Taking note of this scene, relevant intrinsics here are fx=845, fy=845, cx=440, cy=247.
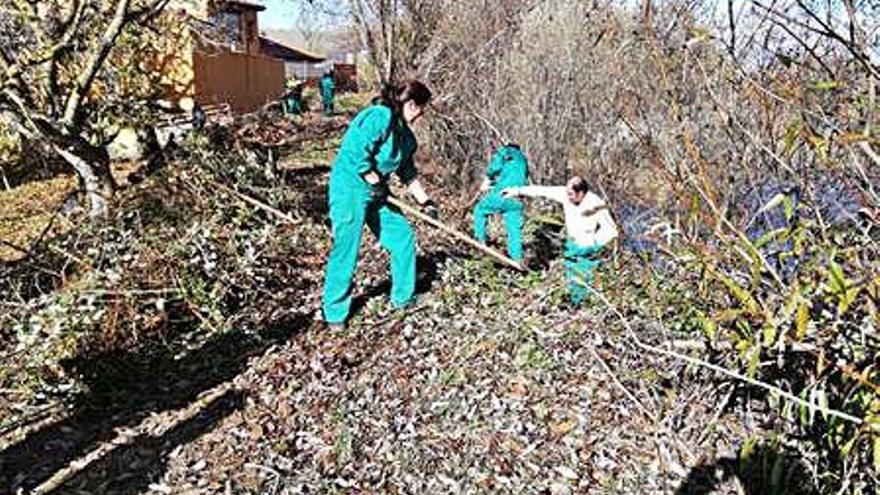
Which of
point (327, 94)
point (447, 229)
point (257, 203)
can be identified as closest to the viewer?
point (447, 229)

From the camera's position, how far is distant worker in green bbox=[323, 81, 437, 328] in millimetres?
5426

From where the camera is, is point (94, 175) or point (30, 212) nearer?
point (94, 175)

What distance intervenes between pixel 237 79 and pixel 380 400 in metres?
20.2

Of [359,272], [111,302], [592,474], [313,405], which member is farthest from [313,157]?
[592,474]

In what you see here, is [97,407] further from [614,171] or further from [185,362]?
[614,171]

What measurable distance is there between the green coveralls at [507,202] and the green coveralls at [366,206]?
190 cm

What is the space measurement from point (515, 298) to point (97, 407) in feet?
9.67

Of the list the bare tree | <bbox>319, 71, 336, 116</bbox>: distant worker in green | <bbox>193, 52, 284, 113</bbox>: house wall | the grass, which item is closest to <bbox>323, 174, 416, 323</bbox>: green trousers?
the bare tree

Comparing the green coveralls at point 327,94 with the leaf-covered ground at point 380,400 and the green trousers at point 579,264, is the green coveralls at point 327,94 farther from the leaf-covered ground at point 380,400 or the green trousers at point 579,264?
the green trousers at point 579,264

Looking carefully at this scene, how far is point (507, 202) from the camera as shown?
778 centimetres

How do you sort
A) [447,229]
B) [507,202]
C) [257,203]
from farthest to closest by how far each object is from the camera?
[257,203] → [507,202] → [447,229]

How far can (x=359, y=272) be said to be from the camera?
23.5 feet

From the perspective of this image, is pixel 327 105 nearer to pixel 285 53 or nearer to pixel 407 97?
pixel 407 97

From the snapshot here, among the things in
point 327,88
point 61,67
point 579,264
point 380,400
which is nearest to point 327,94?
point 327,88
